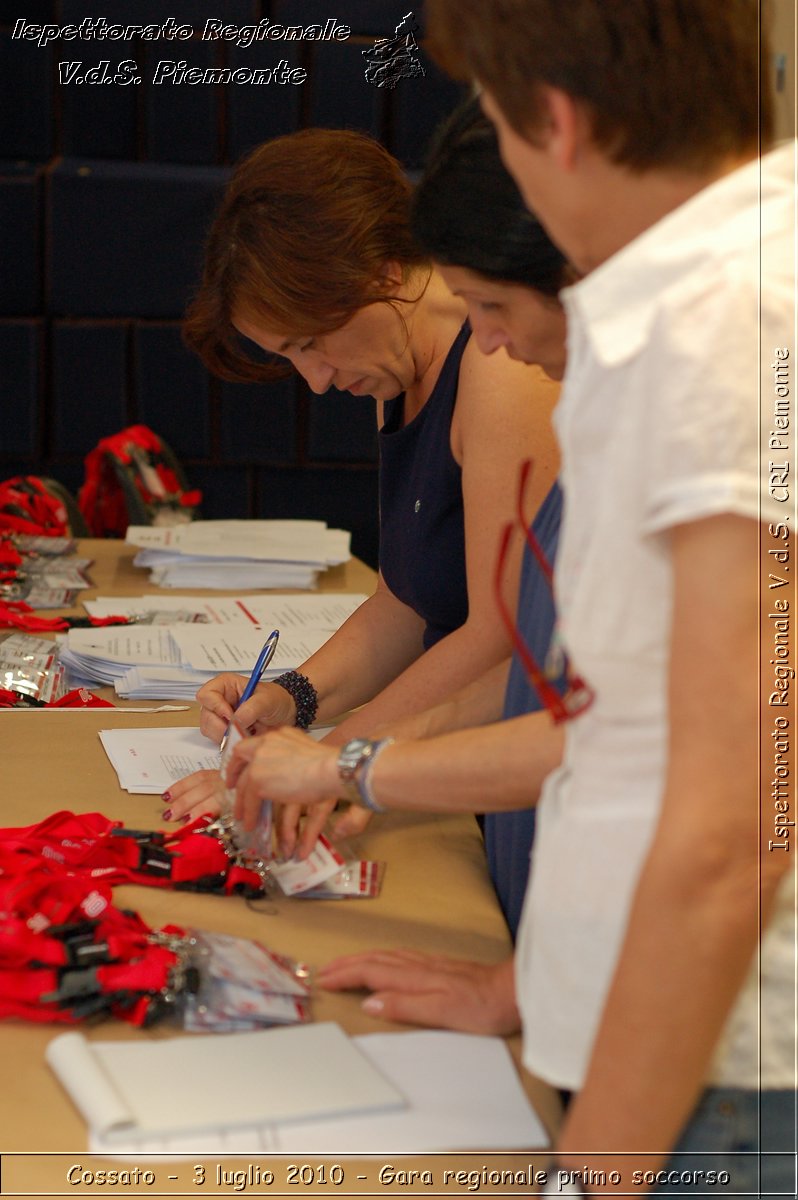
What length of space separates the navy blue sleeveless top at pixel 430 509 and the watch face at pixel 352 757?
0.62m

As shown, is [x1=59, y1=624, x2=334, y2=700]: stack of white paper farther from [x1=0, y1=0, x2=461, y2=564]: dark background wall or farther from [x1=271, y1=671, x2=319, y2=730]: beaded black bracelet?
[x1=0, y1=0, x2=461, y2=564]: dark background wall

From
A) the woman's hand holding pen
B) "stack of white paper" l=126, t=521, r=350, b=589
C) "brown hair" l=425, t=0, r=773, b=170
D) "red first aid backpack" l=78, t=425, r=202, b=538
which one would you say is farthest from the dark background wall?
"brown hair" l=425, t=0, r=773, b=170

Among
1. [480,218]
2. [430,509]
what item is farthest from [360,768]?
[430,509]

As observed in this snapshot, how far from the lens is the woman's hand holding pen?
163cm

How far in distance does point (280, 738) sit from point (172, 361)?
9.33 ft

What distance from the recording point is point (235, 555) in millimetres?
2834

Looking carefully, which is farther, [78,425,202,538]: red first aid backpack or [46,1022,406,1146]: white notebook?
[78,425,202,538]: red first aid backpack

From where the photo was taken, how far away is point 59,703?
6.26ft

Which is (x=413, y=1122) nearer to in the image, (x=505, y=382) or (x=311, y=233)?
(x=505, y=382)

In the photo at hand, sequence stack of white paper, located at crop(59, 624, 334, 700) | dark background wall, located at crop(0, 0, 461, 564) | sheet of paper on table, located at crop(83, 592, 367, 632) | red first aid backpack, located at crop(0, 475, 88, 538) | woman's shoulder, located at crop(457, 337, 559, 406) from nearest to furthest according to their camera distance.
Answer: woman's shoulder, located at crop(457, 337, 559, 406) < stack of white paper, located at crop(59, 624, 334, 700) < sheet of paper on table, located at crop(83, 592, 367, 632) < red first aid backpack, located at crop(0, 475, 88, 538) < dark background wall, located at crop(0, 0, 461, 564)

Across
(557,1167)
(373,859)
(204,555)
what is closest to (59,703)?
(373,859)

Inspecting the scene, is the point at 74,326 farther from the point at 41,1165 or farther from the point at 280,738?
the point at 41,1165

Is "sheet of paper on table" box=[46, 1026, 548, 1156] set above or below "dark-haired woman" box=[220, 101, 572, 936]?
below

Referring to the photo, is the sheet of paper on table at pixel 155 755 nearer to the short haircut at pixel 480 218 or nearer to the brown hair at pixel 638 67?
the short haircut at pixel 480 218
